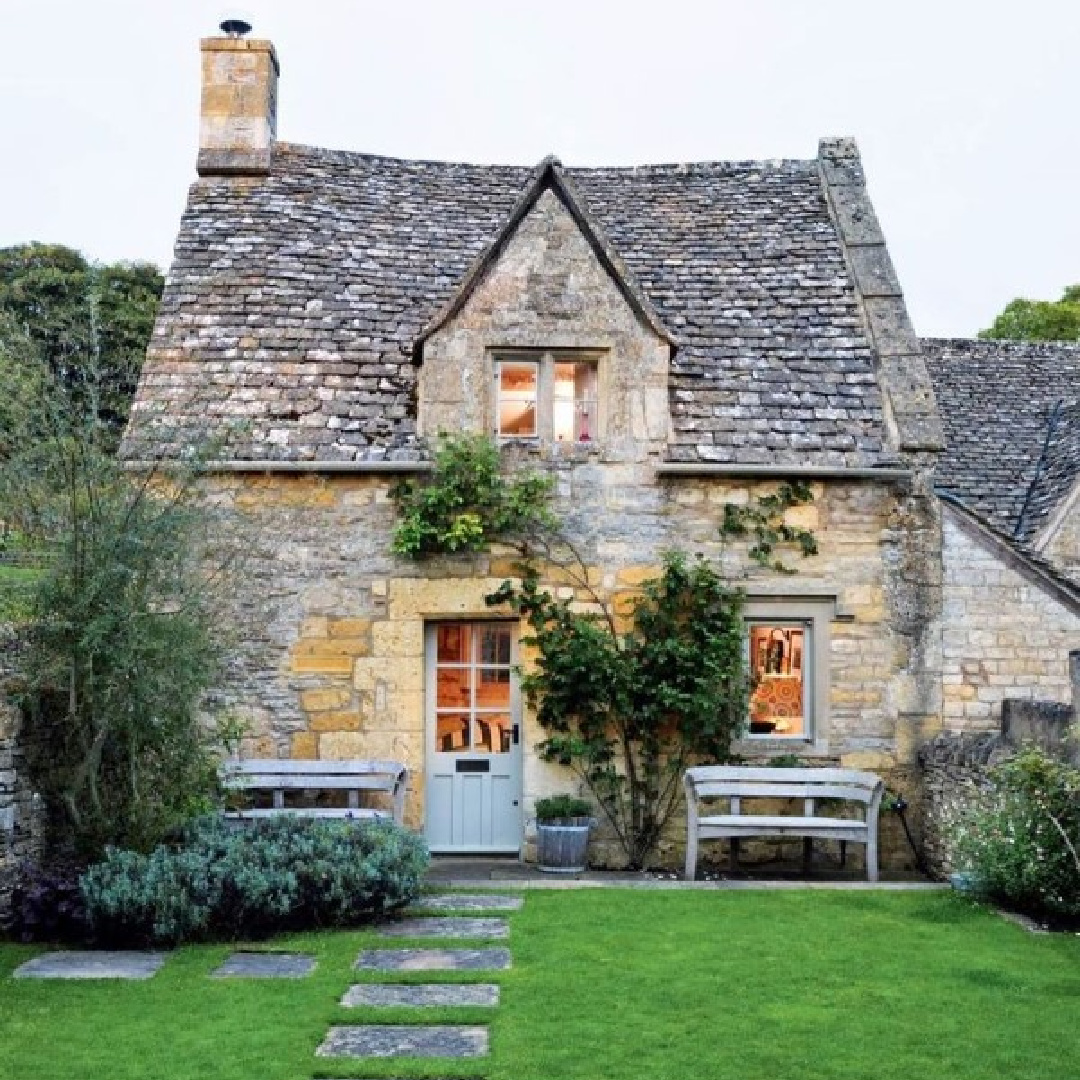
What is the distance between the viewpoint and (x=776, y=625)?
13594mm

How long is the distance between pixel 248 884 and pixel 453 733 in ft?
14.8

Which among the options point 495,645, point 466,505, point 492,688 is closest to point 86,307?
point 466,505

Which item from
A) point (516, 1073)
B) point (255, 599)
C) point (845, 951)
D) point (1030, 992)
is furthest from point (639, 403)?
point (516, 1073)

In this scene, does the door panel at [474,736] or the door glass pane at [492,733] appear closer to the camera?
the door panel at [474,736]

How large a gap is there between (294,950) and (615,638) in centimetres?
502

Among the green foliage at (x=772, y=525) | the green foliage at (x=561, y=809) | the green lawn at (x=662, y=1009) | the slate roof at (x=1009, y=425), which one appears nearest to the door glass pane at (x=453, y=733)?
the green foliage at (x=561, y=809)

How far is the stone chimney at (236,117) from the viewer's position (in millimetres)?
16484

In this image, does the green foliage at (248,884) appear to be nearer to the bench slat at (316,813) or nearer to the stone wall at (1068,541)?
the bench slat at (316,813)

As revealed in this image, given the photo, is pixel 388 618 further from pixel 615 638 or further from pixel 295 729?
pixel 615 638

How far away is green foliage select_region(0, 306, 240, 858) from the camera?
957cm

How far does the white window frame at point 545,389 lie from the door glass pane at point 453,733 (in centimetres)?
274

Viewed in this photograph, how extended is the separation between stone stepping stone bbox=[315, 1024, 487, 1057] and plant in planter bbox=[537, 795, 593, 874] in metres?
5.25

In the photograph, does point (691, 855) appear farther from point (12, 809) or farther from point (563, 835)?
point (12, 809)

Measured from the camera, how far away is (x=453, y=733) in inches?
535
